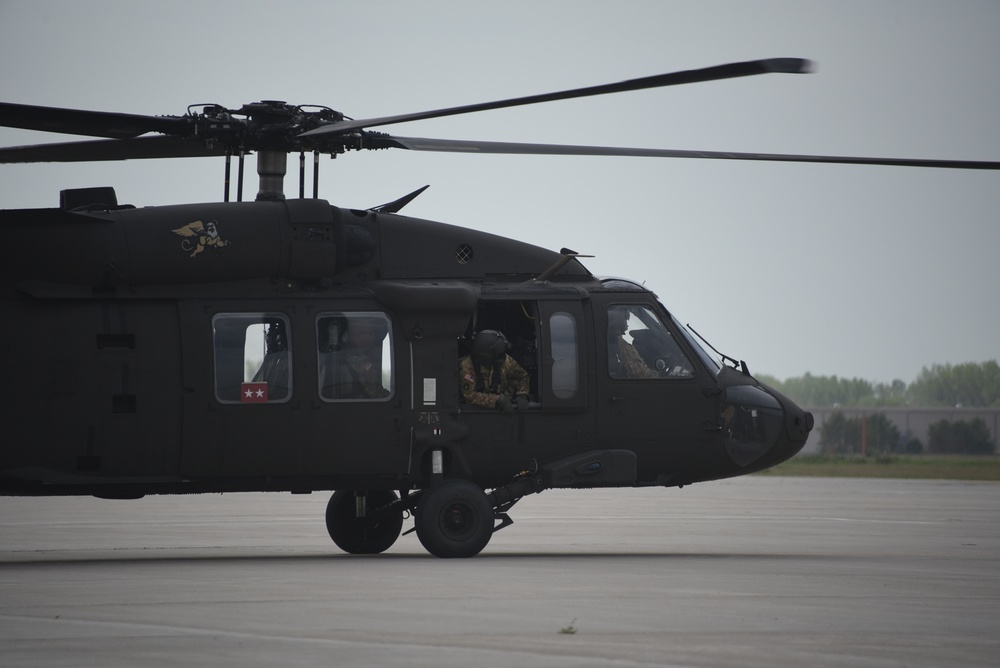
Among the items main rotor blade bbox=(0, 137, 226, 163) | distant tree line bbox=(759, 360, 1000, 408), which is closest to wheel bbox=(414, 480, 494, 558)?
main rotor blade bbox=(0, 137, 226, 163)

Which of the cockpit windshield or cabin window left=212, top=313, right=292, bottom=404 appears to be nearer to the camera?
cabin window left=212, top=313, right=292, bottom=404

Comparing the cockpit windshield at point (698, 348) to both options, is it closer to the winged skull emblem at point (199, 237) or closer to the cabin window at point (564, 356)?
the cabin window at point (564, 356)

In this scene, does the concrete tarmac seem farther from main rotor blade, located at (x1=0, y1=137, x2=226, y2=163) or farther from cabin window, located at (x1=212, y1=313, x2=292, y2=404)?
main rotor blade, located at (x1=0, y1=137, x2=226, y2=163)

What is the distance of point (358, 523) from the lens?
54.2 feet

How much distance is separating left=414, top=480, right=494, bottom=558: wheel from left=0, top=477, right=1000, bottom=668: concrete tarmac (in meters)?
0.29

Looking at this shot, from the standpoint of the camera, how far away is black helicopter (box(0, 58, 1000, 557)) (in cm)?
1417

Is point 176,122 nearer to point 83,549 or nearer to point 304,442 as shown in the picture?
point 304,442

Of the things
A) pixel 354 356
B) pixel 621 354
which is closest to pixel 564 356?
pixel 621 354

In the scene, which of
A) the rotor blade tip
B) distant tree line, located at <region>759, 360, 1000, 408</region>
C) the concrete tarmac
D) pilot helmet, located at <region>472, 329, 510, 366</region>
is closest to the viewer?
the concrete tarmac

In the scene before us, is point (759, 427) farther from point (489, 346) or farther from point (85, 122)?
point (85, 122)

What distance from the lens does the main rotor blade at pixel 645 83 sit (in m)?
10.2

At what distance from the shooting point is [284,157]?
14984mm

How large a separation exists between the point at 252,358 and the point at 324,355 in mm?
742

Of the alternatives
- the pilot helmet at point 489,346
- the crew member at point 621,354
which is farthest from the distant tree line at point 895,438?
the pilot helmet at point 489,346
